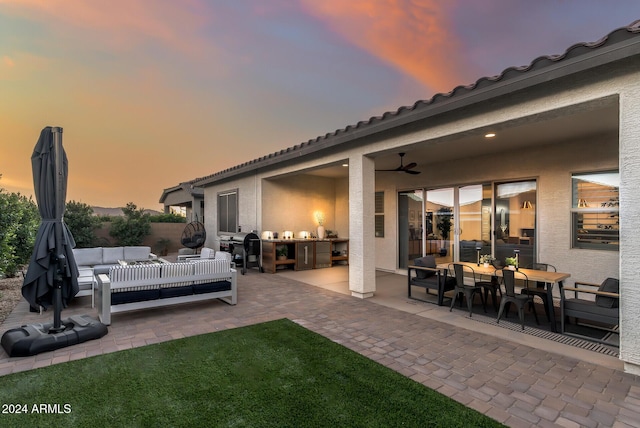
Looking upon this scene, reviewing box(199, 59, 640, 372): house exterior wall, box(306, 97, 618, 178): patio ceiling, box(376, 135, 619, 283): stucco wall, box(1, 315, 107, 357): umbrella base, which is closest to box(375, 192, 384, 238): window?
box(199, 59, 640, 372): house exterior wall

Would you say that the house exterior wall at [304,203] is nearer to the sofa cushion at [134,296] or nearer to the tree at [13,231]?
the sofa cushion at [134,296]

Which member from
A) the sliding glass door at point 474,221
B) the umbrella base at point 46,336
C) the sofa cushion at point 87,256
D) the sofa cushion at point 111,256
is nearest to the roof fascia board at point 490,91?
the sliding glass door at point 474,221

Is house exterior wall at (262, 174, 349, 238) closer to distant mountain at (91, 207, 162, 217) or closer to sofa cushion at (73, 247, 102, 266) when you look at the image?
sofa cushion at (73, 247, 102, 266)

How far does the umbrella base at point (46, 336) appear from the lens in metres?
3.32

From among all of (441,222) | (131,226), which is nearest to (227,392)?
(441,222)

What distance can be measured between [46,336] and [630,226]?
21.0 feet

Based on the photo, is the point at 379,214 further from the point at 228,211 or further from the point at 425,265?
the point at 228,211

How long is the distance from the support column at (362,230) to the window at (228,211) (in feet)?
21.1

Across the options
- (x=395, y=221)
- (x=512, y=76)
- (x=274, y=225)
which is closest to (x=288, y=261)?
(x=274, y=225)

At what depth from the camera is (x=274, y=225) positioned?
9.92 m

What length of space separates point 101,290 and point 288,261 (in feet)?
17.7

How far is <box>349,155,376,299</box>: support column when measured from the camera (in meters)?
5.95

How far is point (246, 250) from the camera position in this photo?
9.12 m

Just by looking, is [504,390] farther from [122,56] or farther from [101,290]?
[122,56]
